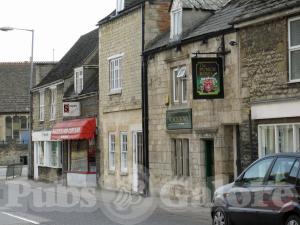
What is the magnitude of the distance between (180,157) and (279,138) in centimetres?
599

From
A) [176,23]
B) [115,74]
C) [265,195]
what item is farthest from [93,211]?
[115,74]

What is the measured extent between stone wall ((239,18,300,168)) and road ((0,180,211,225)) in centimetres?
261

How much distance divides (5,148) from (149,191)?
39.4 m

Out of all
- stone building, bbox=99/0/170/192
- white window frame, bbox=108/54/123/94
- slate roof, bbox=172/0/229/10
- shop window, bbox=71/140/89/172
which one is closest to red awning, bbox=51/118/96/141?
stone building, bbox=99/0/170/192

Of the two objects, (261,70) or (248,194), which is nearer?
(248,194)

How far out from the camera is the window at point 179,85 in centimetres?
2316

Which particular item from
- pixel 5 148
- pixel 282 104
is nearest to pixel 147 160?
pixel 282 104

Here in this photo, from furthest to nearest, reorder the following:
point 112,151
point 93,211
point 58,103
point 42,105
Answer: point 42,105
point 58,103
point 112,151
point 93,211

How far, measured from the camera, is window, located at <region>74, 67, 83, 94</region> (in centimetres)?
3412

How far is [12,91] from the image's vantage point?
63.7m

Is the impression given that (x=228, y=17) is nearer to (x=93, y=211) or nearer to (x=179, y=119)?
(x=179, y=119)

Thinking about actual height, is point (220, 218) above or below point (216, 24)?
below

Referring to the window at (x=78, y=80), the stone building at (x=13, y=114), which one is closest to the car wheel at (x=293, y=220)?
the window at (x=78, y=80)

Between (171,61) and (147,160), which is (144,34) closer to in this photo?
(171,61)
